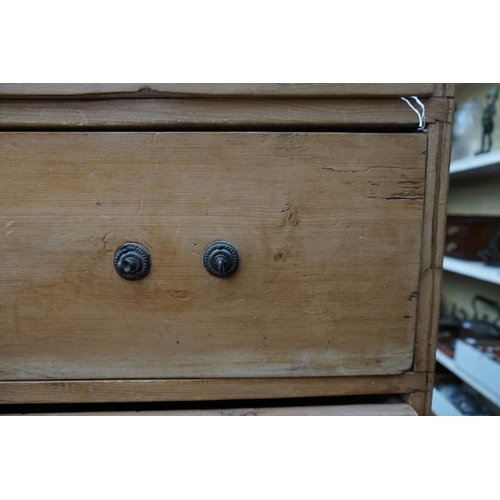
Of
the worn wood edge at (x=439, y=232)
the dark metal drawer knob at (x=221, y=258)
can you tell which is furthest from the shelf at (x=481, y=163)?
the dark metal drawer knob at (x=221, y=258)

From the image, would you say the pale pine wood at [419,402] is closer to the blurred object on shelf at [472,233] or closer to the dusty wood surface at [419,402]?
the dusty wood surface at [419,402]

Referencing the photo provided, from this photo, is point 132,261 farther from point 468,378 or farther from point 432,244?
point 468,378

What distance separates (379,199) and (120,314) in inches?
15.1

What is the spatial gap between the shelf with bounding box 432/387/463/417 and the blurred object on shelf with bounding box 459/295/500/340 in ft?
0.83

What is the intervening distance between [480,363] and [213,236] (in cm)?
111

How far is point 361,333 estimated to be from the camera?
469 millimetres

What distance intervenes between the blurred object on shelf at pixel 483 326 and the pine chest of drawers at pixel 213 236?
100 cm

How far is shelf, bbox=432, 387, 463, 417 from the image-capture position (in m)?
1.25

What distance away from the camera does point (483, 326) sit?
129cm

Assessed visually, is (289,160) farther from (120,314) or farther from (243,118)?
(120,314)

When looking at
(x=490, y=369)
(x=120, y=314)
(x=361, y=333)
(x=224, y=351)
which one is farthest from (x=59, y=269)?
(x=490, y=369)

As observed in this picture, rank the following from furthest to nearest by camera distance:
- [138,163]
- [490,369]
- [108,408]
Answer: [490,369], [108,408], [138,163]

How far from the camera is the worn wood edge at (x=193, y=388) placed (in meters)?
0.46

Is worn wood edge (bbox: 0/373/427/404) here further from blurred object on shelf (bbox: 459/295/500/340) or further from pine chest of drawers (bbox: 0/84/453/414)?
blurred object on shelf (bbox: 459/295/500/340)
